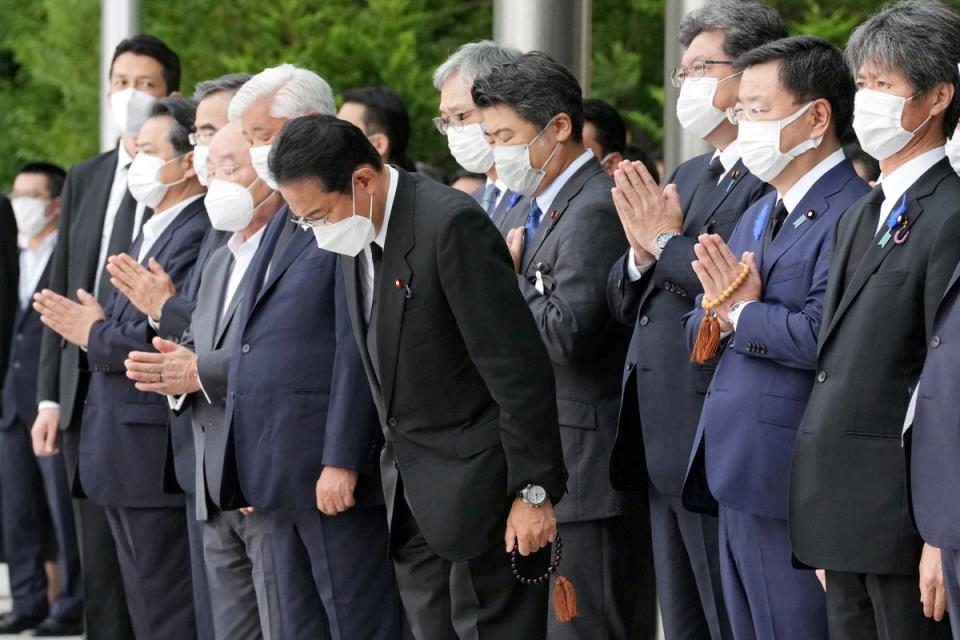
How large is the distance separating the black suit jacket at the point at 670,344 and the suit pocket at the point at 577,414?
23cm

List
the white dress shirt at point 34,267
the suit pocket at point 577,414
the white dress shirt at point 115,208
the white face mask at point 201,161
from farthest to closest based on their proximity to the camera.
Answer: the white dress shirt at point 34,267
the white dress shirt at point 115,208
the white face mask at point 201,161
the suit pocket at point 577,414

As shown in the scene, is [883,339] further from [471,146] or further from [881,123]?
[471,146]

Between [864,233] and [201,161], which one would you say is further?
[201,161]

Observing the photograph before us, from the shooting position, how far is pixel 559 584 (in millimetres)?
4352

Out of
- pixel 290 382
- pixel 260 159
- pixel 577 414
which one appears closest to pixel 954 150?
pixel 577 414

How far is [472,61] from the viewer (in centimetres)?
589

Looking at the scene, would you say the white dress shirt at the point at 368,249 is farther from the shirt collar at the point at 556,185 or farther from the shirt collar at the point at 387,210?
the shirt collar at the point at 556,185

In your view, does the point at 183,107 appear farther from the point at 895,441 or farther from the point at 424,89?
Result: the point at 424,89

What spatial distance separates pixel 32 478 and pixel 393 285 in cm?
474

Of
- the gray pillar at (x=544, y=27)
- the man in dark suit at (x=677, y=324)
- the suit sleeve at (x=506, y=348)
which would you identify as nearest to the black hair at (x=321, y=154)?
the suit sleeve at (x=506, y=348)

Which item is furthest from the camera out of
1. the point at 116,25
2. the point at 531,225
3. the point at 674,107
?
the point at 116,25

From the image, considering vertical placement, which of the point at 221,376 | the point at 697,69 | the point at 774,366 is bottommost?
the point at 221,376

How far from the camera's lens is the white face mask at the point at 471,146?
576 cm

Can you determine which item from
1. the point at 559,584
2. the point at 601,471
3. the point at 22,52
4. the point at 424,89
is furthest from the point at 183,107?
the point at 22,52
